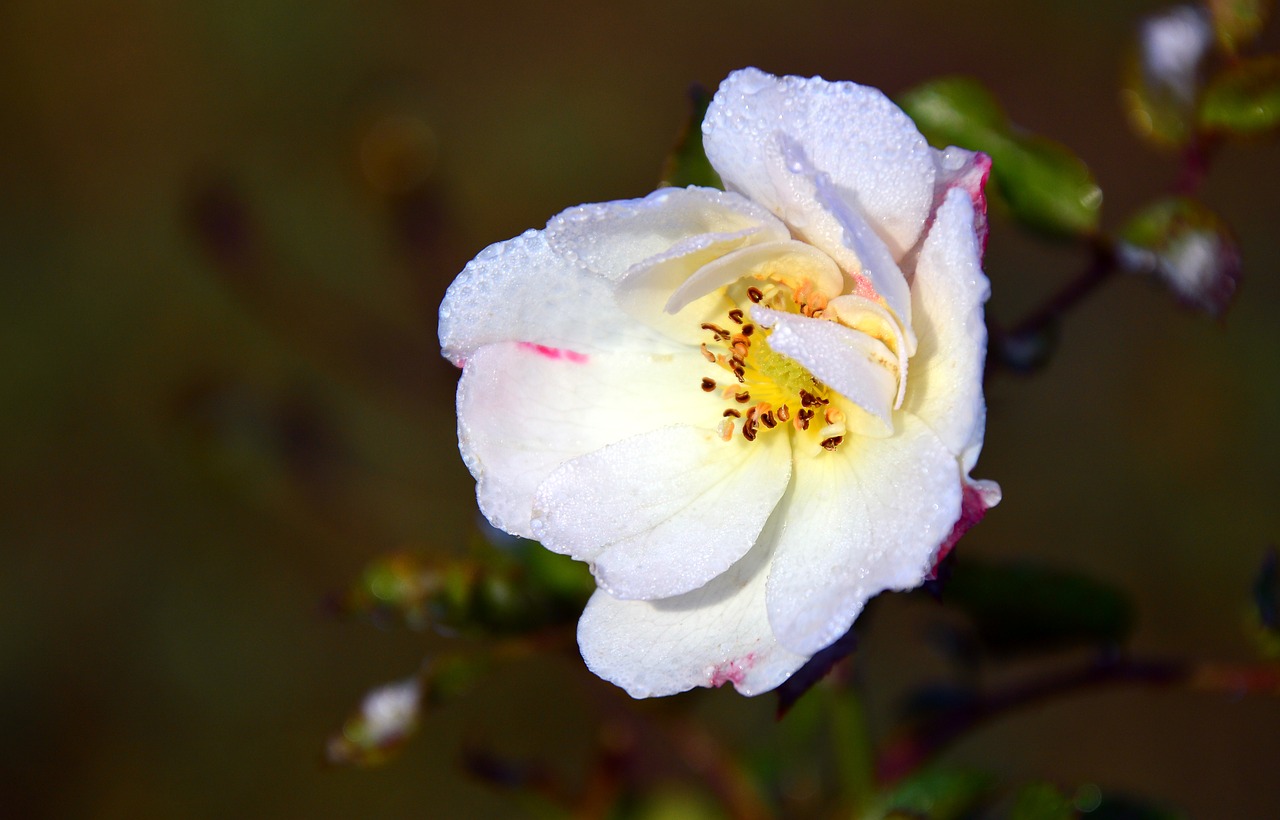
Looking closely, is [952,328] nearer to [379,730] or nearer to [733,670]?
[733,670]

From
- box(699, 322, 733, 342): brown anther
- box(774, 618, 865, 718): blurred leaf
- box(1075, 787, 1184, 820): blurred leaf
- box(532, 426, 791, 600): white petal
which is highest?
box(699, 322, 733, 342): brown anther

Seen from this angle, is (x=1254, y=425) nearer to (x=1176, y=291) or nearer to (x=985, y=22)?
(x=985, y=22)

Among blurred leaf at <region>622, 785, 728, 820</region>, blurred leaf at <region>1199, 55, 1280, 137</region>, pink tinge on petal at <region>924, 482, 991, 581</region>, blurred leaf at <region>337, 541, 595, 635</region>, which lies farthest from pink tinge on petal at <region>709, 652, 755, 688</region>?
blurred leaf at <region>622, 785, 728, 820</region>

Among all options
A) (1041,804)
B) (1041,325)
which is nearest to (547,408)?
(1041,325)

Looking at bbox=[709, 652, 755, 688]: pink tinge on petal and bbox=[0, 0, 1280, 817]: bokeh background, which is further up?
bbox=[709, 652, 755, 688]: pink tinge on petal

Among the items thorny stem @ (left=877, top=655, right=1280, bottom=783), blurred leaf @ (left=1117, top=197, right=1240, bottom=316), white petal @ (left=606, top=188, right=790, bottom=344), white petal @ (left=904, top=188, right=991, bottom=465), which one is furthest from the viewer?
thorny stem @ (left=877, top=655, right=1280, bottom=783)

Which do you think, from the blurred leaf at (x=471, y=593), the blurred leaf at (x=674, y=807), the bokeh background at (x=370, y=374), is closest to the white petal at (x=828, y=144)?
the blurred leaf at (x=471, y=593)

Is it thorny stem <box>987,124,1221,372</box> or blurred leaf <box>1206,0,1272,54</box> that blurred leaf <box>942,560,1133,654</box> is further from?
blurred leaf <box>1206,0,1272,54</box>

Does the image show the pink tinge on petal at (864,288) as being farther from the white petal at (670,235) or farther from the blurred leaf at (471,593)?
the blurred leaf at (471,593)
